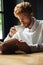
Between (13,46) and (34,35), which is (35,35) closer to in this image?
(34,35)

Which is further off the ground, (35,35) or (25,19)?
(25,19)

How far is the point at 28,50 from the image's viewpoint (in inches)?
67.0

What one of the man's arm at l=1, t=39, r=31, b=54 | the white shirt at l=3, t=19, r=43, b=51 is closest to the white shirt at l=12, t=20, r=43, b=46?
the white shirt at l=3, t=19, r=43, b=51

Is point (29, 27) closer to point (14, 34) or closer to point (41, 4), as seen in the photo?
point (14, 34)

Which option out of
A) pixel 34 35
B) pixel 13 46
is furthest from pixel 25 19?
pixel 13 46

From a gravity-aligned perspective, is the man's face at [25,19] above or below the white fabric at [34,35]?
above

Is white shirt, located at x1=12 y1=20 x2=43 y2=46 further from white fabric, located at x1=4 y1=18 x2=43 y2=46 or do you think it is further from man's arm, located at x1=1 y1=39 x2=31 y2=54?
man's arm, located at x1=1 y1=39 x2=31 y2=54

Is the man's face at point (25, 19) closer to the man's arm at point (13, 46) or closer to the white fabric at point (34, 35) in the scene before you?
the white fabric at point (34, 35)

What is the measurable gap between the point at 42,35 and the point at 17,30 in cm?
30

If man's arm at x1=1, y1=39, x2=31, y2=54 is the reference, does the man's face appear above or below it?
above

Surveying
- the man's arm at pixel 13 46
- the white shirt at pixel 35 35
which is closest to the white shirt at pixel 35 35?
the white shirt at pixel 35 35

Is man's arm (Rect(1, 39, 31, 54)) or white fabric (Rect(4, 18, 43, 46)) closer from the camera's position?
man's arm (Rect(1, 39, 31, 54))

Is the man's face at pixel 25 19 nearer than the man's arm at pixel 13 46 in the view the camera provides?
No

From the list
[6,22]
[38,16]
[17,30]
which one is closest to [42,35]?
[17,30]
